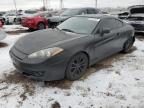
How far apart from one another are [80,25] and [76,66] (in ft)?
4.26

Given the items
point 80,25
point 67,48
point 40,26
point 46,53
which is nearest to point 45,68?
point 46,53

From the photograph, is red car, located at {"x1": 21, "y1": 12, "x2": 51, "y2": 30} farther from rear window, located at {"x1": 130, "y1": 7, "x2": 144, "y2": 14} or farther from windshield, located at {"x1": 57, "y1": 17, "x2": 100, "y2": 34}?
windshield, located at {"x1": 57, "y1": 17, "x2": 100, "y2": 34}

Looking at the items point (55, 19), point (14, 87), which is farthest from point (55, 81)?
point (55, 19)

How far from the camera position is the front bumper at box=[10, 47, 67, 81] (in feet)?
11.5

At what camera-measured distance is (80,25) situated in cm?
484

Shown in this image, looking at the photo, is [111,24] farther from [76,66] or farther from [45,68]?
[45,68]

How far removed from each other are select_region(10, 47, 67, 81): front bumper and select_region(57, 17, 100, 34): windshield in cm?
127

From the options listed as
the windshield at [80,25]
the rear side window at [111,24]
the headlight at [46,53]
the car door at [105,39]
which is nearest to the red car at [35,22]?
the windshield at [80,25]

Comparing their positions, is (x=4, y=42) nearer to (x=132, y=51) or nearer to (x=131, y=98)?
(x=132, y=51)

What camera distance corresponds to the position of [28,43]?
4.05 metres

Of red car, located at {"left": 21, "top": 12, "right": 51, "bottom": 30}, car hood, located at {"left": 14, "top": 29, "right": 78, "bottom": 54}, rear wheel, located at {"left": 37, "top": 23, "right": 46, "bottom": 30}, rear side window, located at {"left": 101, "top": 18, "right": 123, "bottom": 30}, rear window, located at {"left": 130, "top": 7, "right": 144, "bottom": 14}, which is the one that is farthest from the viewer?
rear wheel, located at {"left": 37, "top": 23, "right": 46, "bottom": 30}

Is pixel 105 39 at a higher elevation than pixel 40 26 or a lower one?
higher

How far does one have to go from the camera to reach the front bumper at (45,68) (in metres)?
3.52

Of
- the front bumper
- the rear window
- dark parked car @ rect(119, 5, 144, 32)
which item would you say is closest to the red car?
dark parked car @ rect(119, 5, 144, 32)
